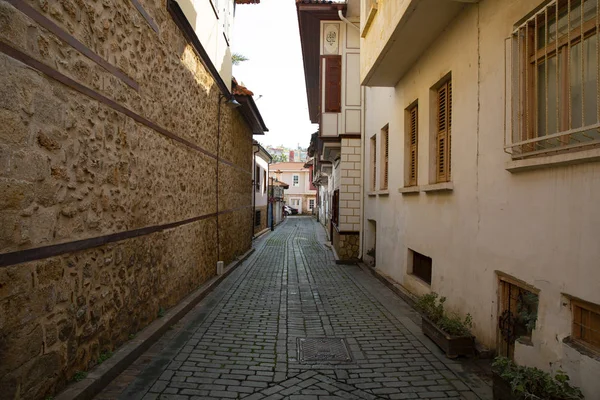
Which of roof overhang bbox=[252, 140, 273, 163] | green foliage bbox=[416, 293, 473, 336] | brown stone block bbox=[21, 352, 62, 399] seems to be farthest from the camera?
roof overhang bbox=[252, 140, 273, 163]

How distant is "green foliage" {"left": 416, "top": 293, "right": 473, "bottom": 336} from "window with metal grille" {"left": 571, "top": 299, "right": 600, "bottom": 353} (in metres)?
1.64

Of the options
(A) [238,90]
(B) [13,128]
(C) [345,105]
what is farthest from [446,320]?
(C) [345,105]

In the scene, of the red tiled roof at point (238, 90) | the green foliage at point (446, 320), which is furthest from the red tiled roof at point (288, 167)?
the green foliage at point (446, 320)

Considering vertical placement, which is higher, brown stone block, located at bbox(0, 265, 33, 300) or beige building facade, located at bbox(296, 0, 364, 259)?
beige building facade, located at bbox(296, 0, 364, 259)

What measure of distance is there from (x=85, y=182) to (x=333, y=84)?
34.6 feet

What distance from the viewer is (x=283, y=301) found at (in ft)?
25.2

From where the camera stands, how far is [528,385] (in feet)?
10.2

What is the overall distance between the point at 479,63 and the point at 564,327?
307 centimetres

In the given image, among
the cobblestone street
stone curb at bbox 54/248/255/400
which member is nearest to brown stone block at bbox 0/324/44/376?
stone curb at bbox 54/248/255/400

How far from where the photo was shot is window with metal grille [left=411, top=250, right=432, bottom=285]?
7.31 m

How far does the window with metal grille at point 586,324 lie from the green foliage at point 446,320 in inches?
64.4

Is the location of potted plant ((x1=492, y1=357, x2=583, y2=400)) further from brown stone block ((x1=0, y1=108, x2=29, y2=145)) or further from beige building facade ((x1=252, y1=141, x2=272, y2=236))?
beige building facade ((x1=252, y1=141, x2=272, y2=236))

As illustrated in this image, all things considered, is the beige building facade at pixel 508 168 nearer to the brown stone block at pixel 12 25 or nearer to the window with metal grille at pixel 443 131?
the window with metal grille at pixel 443 131

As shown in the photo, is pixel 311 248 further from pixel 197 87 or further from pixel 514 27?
pixel 514 27
